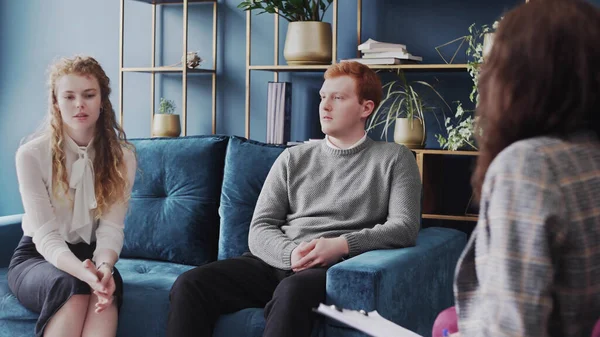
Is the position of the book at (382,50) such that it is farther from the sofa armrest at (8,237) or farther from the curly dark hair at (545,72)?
the curly dark hair at (545,72)

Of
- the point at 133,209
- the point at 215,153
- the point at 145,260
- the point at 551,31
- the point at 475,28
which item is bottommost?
the point at 145,260

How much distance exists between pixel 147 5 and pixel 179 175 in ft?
5.08

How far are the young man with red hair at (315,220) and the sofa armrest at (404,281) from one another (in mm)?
86

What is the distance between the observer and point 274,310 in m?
2.04

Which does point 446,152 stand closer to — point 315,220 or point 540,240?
point 315,220

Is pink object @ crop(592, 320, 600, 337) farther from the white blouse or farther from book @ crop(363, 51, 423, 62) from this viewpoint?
book @ crop(363, 51, 423, 62)

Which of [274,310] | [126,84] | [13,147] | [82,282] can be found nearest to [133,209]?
[82,282]

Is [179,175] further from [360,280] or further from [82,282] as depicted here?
[360,280]

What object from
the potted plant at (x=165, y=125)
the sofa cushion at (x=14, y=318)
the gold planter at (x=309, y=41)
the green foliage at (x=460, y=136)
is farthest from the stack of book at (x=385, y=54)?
the sofa cushion at (x=14, y=318)

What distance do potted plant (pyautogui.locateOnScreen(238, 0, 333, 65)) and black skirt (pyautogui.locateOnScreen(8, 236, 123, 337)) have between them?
1.35 m

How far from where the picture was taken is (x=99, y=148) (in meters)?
2.46

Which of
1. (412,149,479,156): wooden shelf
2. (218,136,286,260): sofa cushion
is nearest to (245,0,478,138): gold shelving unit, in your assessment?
(412,149,479,156): wooden shelf

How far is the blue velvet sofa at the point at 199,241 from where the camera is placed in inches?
86.6

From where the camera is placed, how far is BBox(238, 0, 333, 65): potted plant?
3316 mm
